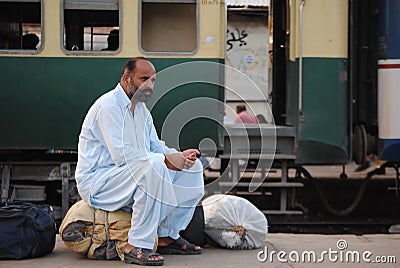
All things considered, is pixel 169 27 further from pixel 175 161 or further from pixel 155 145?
pixel 175 161

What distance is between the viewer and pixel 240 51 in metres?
16.0

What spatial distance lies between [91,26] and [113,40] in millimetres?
271

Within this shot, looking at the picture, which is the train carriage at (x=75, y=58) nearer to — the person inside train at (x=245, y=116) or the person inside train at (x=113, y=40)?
the person inside train at (x=113, y=40)

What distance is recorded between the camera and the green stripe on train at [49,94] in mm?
7984

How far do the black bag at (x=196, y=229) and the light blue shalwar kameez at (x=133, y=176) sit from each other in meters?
0.27

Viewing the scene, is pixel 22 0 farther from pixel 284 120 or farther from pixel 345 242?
pixel 345 242

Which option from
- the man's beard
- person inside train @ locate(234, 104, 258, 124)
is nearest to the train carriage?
person inside train @ locate(234, 104, 258, 124)

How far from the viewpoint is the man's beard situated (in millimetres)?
4996

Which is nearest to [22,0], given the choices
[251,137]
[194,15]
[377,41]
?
[194,15]

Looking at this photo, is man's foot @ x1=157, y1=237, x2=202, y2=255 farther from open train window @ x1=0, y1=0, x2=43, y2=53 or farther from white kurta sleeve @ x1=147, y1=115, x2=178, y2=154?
open train window @ x1=0, y1=0, x2=43, y2=53

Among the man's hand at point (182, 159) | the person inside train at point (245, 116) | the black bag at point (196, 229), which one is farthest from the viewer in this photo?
the person inside train at point (245, 116)

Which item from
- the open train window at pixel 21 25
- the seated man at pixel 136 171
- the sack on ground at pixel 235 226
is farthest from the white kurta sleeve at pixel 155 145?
the open train window at pixel 21 25

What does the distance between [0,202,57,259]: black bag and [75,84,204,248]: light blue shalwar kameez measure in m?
0.36

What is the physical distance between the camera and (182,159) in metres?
4.74
